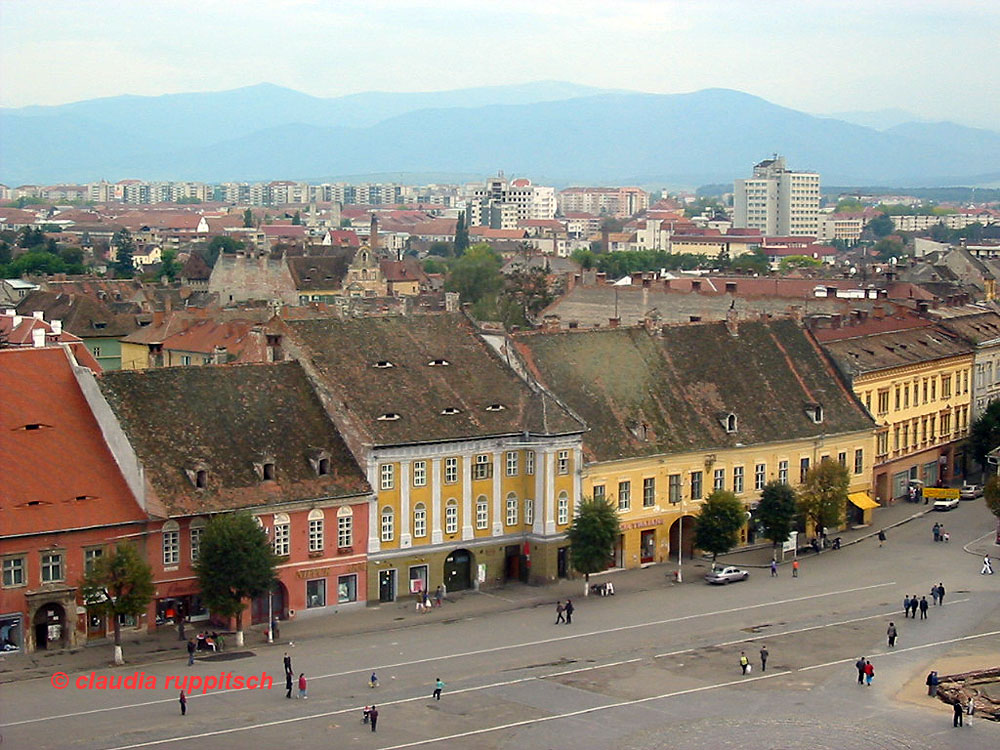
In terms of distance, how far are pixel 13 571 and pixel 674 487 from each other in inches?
1146

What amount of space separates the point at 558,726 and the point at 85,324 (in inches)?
3217

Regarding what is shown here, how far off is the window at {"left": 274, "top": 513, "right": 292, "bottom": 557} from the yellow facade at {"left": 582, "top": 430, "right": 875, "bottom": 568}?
43.8ft

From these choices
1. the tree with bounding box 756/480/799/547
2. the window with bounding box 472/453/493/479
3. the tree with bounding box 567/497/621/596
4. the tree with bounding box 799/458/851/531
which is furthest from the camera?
the tree with bounding box 799/458/851/531

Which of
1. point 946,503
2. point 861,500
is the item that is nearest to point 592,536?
point 861,500

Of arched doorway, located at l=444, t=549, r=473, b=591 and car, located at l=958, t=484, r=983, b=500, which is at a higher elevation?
arched doorway, located at l=444, t=549, r=473, b=591

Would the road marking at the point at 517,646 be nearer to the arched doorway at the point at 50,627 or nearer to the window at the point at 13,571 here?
the arched doorway at the point at 50,627

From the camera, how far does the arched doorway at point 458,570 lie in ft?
221

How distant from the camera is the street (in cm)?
4828

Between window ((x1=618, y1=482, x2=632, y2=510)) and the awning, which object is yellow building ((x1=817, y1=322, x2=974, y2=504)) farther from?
window ((x1=618, y1=482, x2=632, y2=510))

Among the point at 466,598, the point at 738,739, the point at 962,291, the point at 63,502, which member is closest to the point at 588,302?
the point at 962,291

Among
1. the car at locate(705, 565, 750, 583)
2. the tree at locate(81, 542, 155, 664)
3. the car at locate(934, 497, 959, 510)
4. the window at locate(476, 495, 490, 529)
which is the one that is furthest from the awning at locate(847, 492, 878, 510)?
the tree at locate(81, 542, 155, 664)

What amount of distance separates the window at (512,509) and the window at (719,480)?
10354mm

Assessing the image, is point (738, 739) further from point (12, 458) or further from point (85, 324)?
point (85, 324)

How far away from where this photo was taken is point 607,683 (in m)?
54.1
